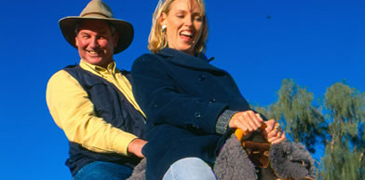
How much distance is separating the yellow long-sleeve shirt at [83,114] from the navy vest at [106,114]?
1.9 inches

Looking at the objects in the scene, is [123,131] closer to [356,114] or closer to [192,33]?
[192,33]

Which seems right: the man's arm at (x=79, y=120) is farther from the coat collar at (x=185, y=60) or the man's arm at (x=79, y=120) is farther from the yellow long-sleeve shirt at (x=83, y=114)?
the coat collar at (x=185, y=60)

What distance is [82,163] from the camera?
9.30 feet

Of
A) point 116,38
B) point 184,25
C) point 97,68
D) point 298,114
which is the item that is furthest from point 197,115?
point 298,114

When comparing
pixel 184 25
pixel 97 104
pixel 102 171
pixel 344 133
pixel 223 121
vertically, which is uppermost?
pixel 344 133

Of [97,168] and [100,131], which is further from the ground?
[100,131]

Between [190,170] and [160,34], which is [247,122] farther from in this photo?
[160,34]

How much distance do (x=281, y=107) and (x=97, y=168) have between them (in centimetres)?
2158

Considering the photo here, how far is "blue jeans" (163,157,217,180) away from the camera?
1798 millimetres

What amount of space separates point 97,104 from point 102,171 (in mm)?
538

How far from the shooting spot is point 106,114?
9.85 feet

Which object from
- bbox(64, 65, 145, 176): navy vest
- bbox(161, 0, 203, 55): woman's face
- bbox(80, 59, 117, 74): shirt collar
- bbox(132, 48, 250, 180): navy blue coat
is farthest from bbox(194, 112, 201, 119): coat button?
bbox(80, 59, 117, 74): shirt collar

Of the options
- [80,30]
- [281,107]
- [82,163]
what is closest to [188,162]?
[82,163]

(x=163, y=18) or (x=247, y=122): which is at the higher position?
(x=163, y=18)
